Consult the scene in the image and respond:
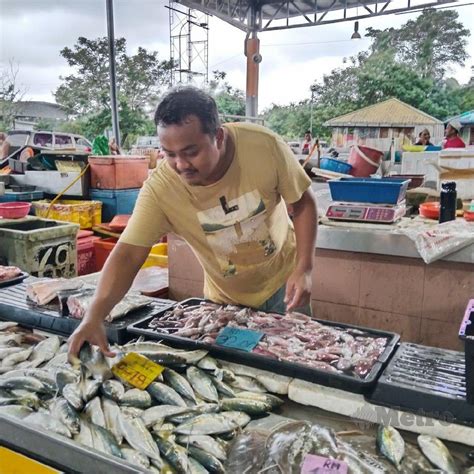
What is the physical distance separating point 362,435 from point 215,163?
38.4 inches

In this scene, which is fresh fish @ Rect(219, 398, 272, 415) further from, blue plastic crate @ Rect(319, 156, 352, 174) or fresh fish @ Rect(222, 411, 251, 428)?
blue plastic crate @ Rect(319, 156, 352, 174)

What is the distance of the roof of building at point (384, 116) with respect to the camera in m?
17.1

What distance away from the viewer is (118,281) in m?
1.70

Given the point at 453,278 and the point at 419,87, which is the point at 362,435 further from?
the point at 419,87

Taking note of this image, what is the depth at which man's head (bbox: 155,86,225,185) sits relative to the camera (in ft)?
4.80

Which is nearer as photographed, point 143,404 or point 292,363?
point 143,404

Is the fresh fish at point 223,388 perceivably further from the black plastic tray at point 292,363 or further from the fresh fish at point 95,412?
the fresh fish at point 95,412

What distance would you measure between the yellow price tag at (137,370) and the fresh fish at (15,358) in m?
0.38

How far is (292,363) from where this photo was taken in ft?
4.63

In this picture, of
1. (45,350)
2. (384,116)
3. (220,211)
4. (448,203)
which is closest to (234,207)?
(220,211)

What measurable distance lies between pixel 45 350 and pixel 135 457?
28.7 inches

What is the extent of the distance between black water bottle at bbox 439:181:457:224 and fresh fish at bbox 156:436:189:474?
2.30 metres

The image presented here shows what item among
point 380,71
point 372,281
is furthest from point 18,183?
point 380,71

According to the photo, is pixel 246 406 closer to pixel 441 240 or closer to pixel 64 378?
pixel 64 378
